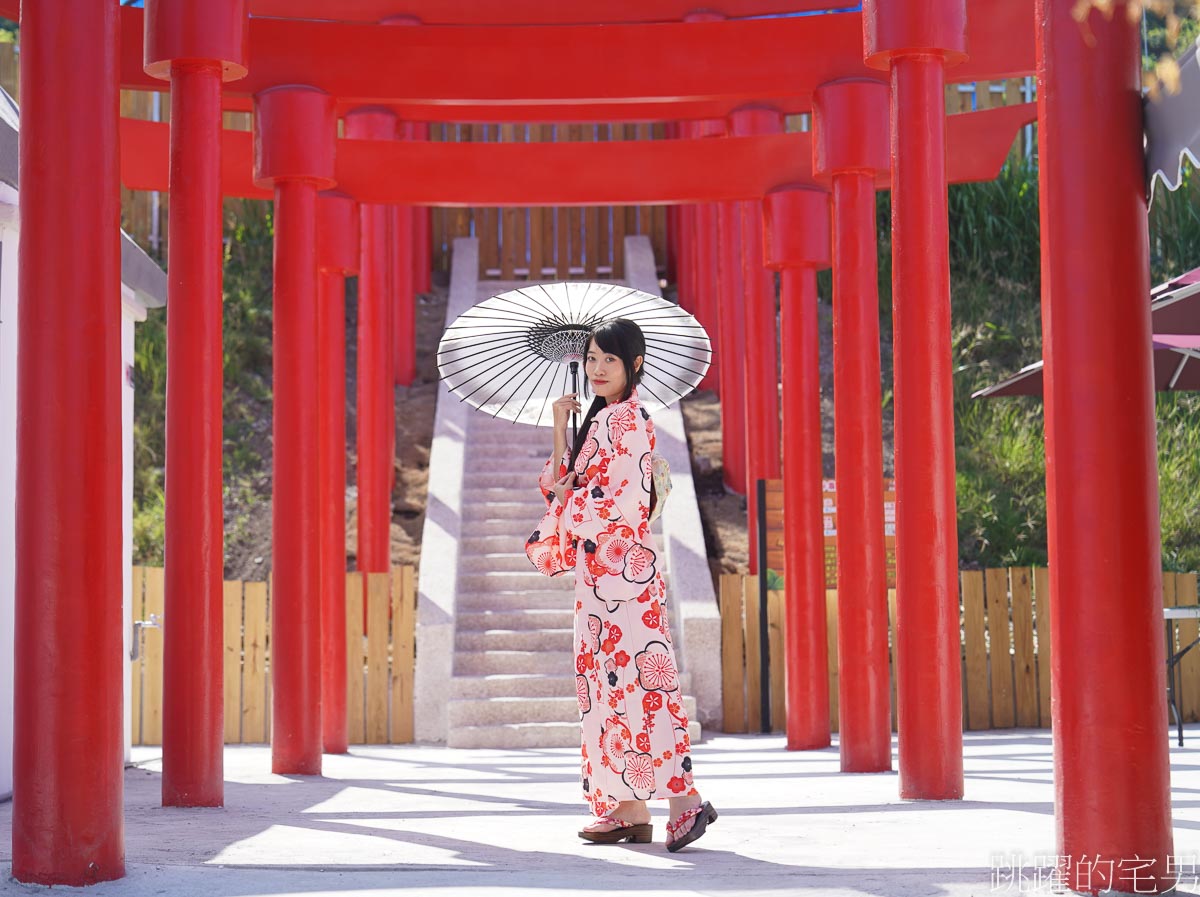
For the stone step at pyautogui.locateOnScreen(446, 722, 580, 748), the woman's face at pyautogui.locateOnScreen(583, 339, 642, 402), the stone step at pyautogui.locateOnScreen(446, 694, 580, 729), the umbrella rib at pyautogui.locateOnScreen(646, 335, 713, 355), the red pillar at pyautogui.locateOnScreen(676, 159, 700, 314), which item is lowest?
the stone step at pyautogui.locateOnScreen(446, 722, 580, 748)

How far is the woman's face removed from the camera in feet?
17.1

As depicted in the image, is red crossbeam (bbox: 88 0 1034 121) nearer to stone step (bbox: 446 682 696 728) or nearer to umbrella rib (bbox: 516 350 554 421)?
umbrella rib (bbox: 516 350 554 421)

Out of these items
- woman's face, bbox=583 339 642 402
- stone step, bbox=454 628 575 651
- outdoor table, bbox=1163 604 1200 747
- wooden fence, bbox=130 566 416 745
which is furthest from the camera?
stone step, bbox=454 628 575 651

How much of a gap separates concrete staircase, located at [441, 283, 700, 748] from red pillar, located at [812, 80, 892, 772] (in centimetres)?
286

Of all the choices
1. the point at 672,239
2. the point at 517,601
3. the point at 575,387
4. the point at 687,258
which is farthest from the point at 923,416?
the point at 672,239

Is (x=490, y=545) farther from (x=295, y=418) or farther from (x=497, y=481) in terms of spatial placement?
(x=295, y=418)

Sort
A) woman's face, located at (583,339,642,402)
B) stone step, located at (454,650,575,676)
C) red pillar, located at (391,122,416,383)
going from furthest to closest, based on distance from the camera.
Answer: red pillar, located at (391,122,416,383) < stone step, located at (454,650,575,676) < woman's face, located at (583,339,642,402)

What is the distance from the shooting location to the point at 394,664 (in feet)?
35.2

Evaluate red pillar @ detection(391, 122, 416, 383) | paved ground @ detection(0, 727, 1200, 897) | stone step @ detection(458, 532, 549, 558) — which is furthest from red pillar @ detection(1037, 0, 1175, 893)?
red pillar @ detection(391, 122, 416, 383)

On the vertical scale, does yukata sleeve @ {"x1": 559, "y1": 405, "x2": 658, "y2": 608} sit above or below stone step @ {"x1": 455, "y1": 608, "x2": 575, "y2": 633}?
above

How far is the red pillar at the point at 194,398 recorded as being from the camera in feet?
20.3

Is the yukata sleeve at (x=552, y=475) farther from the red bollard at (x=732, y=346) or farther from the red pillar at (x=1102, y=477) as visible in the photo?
the red bollard at (x=732, y=346)

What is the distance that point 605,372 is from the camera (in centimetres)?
521

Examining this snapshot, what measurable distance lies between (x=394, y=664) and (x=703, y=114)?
441 cm
